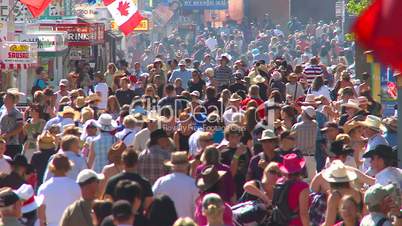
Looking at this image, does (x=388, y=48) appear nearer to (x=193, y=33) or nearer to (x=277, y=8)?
(x=193, y=33)

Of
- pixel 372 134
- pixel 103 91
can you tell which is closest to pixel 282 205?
pixel 372 134

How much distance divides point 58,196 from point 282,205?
1.95 m

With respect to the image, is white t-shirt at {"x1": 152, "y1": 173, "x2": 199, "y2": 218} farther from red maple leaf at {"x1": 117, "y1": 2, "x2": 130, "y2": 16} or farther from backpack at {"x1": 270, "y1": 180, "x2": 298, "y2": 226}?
red maple leaf at {"x1": 117, "y1": 2, "x2": 130, "y2": 16}

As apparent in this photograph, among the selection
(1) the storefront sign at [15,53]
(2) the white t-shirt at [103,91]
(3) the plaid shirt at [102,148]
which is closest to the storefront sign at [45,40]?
(1) the storefront sign at [15,53]

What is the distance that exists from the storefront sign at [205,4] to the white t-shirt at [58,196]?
64457mm

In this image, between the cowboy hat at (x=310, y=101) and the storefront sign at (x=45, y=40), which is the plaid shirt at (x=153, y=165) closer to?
the cowboy hat at (x=310, y=101)

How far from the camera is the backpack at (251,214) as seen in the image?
11.7m

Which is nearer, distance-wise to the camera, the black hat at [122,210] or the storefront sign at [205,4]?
the black hat at [122,210]

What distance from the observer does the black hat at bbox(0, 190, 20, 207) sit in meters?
9.58

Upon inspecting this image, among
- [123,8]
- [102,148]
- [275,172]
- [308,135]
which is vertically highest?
[275,172]

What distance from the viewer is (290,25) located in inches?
2586

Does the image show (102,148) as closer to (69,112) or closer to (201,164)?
(201,164)

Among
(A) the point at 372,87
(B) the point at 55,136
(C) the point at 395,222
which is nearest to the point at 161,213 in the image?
(C) the point at 395,222

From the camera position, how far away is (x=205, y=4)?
7581 cm
